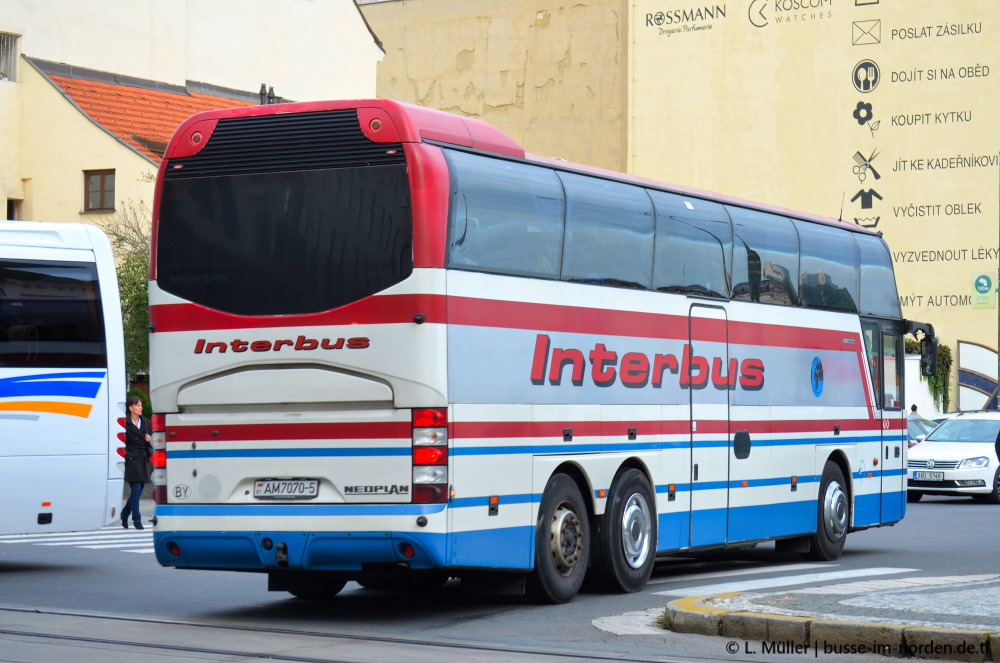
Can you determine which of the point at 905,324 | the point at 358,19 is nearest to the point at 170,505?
the point at 905,324

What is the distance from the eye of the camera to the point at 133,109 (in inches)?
1673

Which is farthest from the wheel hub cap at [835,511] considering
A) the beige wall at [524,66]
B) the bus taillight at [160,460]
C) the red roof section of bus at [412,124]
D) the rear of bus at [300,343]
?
the beige wall at [524,66]

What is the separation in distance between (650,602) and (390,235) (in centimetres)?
396

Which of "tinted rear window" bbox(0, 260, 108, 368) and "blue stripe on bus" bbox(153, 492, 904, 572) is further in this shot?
"tinted rear window" bbox(0, 260, 108, 368)

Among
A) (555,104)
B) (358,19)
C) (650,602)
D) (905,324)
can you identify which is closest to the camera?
(650,602)

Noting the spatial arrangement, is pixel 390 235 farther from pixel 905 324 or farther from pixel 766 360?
pixel 905 324

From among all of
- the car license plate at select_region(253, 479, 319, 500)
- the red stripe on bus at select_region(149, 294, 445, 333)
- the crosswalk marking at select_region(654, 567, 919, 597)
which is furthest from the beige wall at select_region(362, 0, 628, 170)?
the car license plate at select_region(253, 479, 319, 500)

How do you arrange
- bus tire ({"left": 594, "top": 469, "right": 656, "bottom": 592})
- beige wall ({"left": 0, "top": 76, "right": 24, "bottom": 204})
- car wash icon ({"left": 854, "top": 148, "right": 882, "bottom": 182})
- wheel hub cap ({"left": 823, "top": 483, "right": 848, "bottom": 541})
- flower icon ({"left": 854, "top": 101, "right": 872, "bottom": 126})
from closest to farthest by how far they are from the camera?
bus tire ({"left": 594, "top": 469, "right": 656, "bottom": 592}), wheel hub cap ({"left": 823, "top": 483, "right": 848, "bottom": 541}), beige wall ({"left": 0, "top": 76, "right": 24, "bottom": 204}), flower icon ({"left": 854, "top": 101, "right": 872, "bottom": 126}), car wash icon ({"left": 854, "top": 148, "right": 882, "bottom": 182})

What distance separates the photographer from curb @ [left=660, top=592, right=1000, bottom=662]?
956 cm

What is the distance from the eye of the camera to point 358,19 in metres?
53.4

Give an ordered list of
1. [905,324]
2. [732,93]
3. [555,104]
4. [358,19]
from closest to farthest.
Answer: [905,324], [358,19], [732,93], [555,104]

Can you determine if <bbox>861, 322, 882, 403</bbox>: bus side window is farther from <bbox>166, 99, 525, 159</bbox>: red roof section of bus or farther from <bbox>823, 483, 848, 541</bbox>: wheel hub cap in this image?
<bbox>166, 99, 525, 159</bbox>: red roof section of bus

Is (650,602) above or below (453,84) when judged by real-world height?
below

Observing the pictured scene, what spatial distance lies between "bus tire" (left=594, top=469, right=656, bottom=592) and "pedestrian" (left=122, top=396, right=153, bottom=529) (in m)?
10.8
